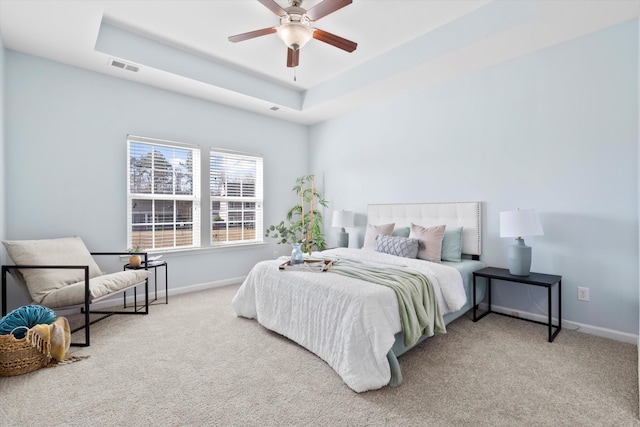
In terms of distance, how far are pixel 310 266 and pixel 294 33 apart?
2.01 meters

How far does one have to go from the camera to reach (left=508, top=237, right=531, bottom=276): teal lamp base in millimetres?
2822

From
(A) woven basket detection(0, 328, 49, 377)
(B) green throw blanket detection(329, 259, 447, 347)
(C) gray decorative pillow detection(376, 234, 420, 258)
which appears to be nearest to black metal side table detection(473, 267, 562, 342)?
(C) gray decorative pillow detection(376, 234, 420, 258)

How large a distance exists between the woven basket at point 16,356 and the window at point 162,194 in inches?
70.5

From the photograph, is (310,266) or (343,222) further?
(343,222)

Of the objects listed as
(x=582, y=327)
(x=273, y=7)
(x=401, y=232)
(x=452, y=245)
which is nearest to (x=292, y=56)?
(x=273, y=7)

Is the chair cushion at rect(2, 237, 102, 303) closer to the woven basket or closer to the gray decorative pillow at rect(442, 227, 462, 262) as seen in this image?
the woven basket

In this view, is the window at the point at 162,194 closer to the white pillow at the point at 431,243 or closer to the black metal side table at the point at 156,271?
the black metal side table at the point at 156,271

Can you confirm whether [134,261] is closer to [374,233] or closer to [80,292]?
[80,292]

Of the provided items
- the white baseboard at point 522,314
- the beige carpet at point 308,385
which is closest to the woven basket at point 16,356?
the beige carpet at point 308,385

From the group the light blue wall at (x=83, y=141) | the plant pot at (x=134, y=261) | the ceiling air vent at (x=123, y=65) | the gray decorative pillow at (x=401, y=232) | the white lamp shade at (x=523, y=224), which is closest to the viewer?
the white lamp shade at (x=523, y=224)

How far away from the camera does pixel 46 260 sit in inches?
109

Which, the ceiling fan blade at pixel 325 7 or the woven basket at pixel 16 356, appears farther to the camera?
the ceiling fan blade at pixel 325 7

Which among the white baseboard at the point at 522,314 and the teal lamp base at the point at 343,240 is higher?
the teal lamp base at the point at 343,240

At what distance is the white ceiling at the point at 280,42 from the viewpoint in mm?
2566
